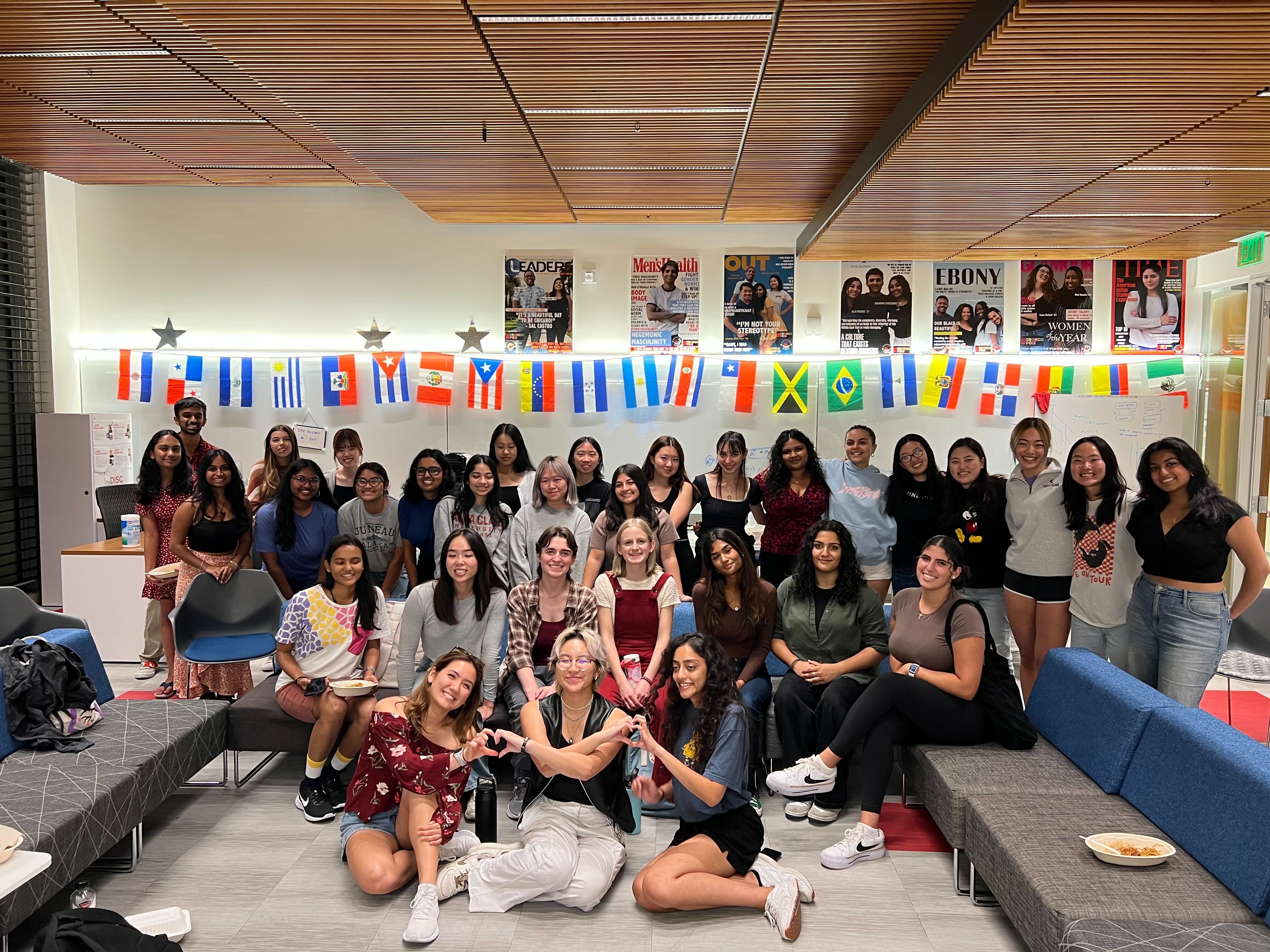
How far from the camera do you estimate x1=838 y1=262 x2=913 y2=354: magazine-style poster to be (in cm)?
762

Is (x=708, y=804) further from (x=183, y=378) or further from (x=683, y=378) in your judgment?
(x=183, y=378)

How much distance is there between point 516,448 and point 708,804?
2.78 m

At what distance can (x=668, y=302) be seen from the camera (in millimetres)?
7629

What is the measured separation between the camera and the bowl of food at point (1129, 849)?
284cm

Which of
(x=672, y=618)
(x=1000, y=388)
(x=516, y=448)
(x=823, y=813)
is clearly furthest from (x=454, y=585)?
(x=1000, y=388)

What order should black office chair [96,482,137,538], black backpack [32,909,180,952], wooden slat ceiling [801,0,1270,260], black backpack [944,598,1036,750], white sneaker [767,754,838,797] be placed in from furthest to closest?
black office chair [96,482,137,538] < white sneaker [767,754,838,797] < black backpack [944,598,1036,750] < wooden slat ceiling [801,0,1270,260] < black backpack [32,909,180,952]

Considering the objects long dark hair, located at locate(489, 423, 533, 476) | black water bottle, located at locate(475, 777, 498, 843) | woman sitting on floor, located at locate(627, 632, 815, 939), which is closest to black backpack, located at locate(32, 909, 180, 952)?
black water bottle, located at locate(475, 777, 498, 843)

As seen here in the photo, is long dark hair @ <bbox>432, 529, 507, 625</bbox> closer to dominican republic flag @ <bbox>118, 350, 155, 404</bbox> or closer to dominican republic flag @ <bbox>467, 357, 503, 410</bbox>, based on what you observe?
dominican republic flag @ <bbox>467, 357, 503, 410</bbox>

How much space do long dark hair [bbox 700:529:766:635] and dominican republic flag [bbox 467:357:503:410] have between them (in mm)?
3603

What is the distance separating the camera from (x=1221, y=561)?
4.02m

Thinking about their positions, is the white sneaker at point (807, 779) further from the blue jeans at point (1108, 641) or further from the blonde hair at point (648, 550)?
the blue jeans at point (1108, 641)

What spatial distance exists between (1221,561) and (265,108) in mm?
4552

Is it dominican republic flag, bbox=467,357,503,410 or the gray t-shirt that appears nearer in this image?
the gray t-shirt

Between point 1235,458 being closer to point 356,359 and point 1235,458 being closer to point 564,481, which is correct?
point 564,481
